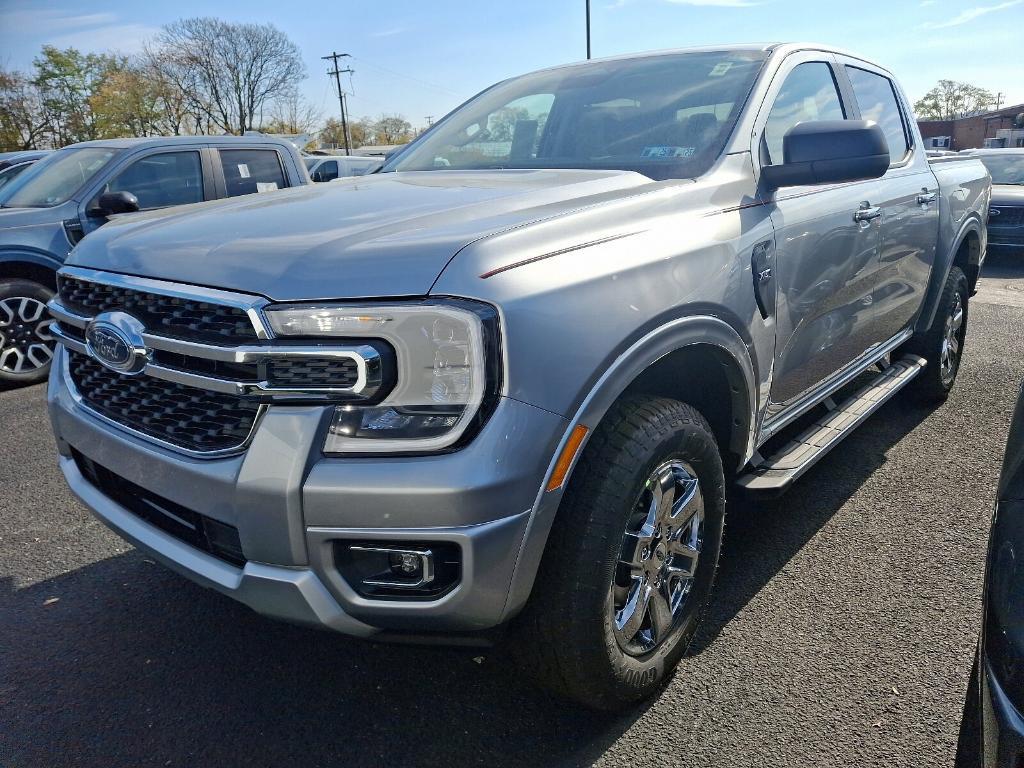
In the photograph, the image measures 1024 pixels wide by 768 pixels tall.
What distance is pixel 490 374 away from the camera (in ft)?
5.24

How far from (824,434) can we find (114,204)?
506cm

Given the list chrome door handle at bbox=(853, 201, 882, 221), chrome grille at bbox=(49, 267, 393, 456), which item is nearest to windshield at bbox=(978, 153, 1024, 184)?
chrome door handle at bbox=(853, 201, 882, 221)

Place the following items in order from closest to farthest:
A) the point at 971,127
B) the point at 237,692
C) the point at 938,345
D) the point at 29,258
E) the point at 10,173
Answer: the point at 237,692, the point at 938,345, the point at 29,258, the point at 10,173, the point at 971,127

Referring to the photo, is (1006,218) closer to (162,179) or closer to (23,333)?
(162,179)

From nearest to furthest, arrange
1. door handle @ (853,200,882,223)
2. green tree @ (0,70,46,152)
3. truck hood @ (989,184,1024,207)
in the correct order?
door handle @ (853,200,882,223) < truck hood @ (989,184,1024,207) < green tree @ (0,70,46,152)

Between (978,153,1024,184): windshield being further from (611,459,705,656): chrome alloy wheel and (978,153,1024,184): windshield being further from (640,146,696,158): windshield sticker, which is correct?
(611,459,705,656): chrome alloy wheel

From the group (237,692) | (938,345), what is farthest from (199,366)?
(938,345)

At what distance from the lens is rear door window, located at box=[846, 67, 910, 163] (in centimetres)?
366

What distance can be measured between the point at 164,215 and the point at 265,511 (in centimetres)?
122

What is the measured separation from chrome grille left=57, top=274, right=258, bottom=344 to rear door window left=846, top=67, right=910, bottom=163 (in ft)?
10.1

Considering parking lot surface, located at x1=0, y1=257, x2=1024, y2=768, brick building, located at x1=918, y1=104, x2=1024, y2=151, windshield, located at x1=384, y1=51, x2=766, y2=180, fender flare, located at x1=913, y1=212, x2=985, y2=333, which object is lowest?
brick building, located at x1=918, y1=104, x2=1024, y2=151

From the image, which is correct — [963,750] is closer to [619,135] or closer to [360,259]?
[360,259]

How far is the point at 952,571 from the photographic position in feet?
9.34

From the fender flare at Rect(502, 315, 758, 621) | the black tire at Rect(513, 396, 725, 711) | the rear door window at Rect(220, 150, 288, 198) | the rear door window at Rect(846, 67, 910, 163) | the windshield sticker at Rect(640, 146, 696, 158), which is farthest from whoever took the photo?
the rear door window at Rect(220, 150, 288, 198)
